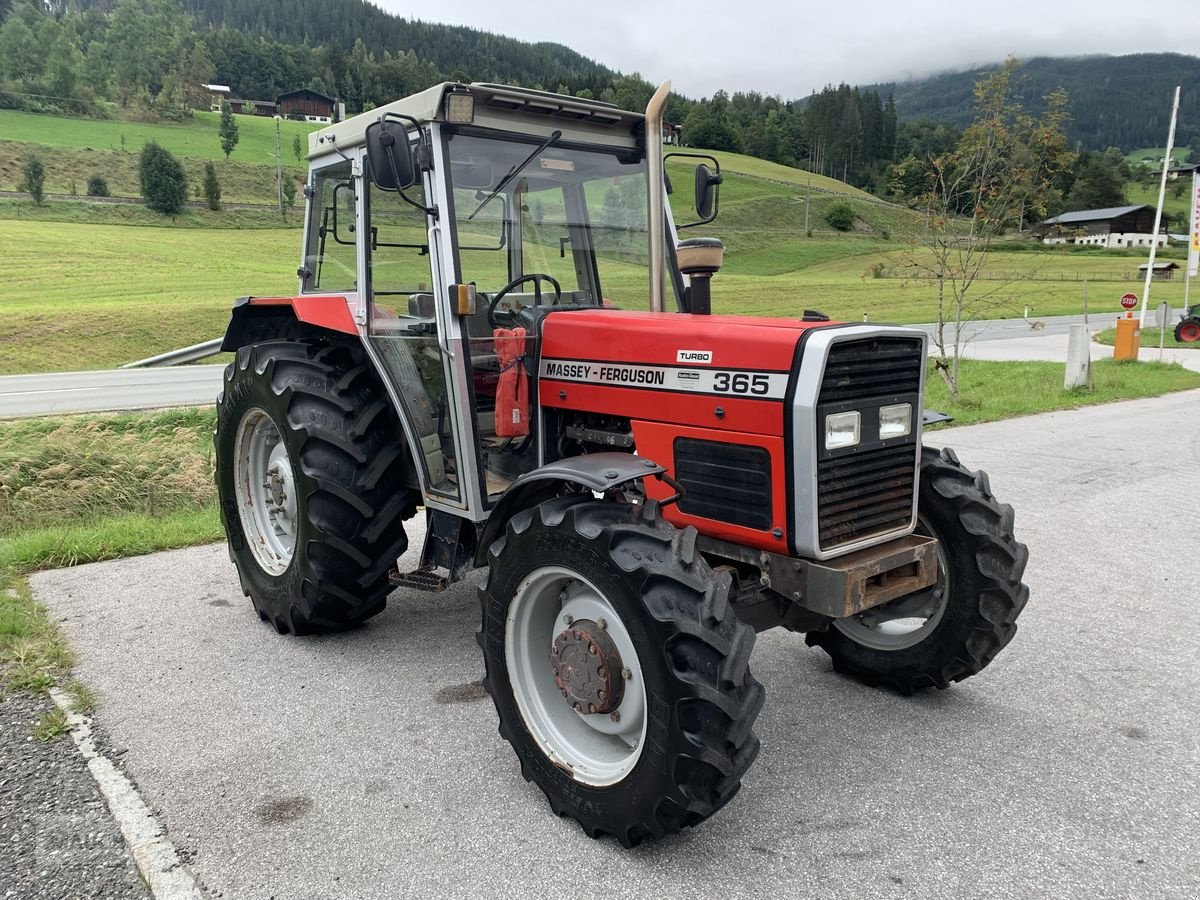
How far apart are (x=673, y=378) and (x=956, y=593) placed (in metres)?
1.49

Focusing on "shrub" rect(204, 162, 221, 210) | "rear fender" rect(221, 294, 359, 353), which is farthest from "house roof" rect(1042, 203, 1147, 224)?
"rear fender" rect(221, 294, 359, 353)

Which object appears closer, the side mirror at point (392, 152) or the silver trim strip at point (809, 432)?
the silver trim strip at point (809, 432)

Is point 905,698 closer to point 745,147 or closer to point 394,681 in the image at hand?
point 394,681

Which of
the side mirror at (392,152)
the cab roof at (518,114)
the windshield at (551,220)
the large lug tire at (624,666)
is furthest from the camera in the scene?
the windshield at (551,220)

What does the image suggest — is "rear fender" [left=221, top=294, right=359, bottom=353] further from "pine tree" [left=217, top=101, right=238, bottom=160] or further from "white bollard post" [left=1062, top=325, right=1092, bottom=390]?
"pine tree" [left=217, top=101, right=238, bottom=160]

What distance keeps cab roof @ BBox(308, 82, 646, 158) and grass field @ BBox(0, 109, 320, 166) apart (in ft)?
204

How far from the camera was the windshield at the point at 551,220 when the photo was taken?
3.88 metres

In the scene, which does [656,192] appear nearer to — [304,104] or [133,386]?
[133,386]

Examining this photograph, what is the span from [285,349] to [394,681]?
182 centimetres

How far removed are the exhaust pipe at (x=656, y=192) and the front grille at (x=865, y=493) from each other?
4.22ft

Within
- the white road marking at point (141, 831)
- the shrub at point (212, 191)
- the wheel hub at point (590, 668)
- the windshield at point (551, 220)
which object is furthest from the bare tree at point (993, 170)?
the shrub at point (212, 191)

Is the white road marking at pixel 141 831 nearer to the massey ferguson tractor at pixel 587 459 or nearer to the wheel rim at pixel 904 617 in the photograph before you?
the massey ferguson tractor at pixel 587 459

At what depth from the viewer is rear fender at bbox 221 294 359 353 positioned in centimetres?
449

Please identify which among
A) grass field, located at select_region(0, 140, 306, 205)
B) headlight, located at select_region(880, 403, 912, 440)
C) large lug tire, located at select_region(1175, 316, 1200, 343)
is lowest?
large lug tire, located at select_region(1175, 316, 1200, 343)
